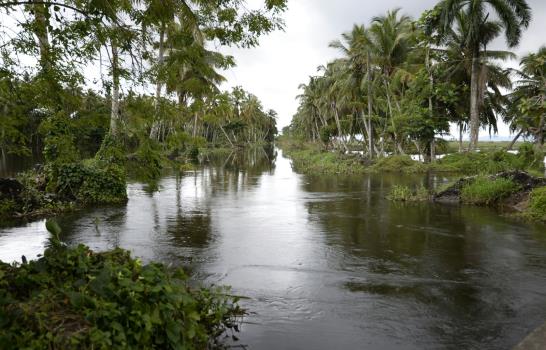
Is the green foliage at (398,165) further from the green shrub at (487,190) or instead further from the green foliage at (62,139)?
the green foliage at (62,139)

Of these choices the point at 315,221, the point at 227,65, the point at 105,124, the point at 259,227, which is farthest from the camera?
the point at 315,221

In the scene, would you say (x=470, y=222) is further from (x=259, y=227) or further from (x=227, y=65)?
(x=227, y=65)

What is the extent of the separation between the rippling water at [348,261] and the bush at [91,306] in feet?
5.48

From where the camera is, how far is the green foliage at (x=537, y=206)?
1273cm

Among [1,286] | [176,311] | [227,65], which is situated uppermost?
[227,65]

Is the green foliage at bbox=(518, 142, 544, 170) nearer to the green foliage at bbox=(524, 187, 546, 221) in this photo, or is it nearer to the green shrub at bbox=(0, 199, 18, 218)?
the green foliage at bbox=(524, 187, 546, 221)

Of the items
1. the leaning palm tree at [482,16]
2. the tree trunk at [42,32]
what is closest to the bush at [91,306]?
the tree trunk at [42,32]

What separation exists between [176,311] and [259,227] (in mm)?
8298

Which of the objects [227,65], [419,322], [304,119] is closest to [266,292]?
[419,322]

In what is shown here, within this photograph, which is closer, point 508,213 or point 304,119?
point 508,213

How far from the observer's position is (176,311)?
171 inches

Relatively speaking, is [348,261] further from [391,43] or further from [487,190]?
[391,43]

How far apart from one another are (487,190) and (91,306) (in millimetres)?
14286

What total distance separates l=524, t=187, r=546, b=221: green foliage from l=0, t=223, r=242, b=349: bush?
37.5 feet
